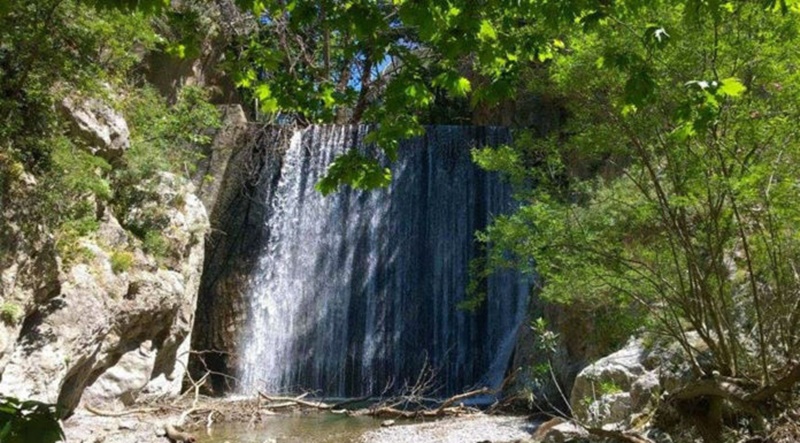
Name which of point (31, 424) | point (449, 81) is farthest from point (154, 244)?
point (31, 424)

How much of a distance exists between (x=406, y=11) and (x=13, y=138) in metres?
6.58

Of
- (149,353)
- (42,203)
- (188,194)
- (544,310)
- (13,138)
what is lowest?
(149,353)

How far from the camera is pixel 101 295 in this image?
8.95 m

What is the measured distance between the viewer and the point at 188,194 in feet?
43.7

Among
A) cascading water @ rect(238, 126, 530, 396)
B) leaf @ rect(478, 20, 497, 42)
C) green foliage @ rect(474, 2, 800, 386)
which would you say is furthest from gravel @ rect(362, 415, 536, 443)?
leaf @ rect(478, 20, 497, 42)

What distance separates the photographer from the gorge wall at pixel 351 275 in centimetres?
1451

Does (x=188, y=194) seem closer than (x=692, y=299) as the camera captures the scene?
No

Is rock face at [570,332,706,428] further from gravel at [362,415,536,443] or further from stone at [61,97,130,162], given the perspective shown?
stone at [61,97,130,162]

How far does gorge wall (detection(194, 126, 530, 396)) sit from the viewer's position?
14.5 meters

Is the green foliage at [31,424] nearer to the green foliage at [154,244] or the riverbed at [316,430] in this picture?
the riverbed at [316,430]

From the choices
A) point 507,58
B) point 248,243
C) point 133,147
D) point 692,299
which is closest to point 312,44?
point 248,243

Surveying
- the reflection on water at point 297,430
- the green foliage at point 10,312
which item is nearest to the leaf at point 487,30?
the green foliage at point 10,312

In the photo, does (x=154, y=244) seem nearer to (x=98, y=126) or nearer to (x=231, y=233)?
(x=98, y=126)

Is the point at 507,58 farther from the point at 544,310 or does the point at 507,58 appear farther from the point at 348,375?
A: the point at 348,375
